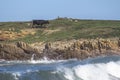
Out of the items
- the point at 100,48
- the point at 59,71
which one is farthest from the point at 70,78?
the point at 100,48

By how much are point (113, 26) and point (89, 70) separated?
49616 mm

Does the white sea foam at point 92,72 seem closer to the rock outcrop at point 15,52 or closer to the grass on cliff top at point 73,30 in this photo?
the rock outcrop at point 15,52

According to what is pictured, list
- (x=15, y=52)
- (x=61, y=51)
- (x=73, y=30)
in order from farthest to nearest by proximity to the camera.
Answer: (x=73, y=30) < (x=61, y=51) < (x=15, y=52)

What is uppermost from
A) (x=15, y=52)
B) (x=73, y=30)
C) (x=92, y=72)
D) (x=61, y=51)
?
(x=92, y=72)

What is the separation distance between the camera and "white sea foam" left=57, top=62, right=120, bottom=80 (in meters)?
31.0

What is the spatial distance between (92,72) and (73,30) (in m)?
48.5

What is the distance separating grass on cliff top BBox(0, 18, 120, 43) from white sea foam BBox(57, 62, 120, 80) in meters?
35.5

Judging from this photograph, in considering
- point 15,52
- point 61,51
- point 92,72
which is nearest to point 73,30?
point 61,51

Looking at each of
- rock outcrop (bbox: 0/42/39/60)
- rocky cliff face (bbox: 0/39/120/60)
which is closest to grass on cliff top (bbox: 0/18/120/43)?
rocky cliff face (bbox: 0/39/120/60)

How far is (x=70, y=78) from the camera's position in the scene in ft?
99.1

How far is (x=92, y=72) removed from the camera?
108ft

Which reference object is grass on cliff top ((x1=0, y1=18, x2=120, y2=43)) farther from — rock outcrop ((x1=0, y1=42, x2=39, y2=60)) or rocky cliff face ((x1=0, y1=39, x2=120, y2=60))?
rock outcrop ((x1=0, y1=42, x2=39, y2=60))

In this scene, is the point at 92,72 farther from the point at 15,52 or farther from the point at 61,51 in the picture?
the point at 61,51

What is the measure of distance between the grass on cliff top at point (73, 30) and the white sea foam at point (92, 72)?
116 feet
